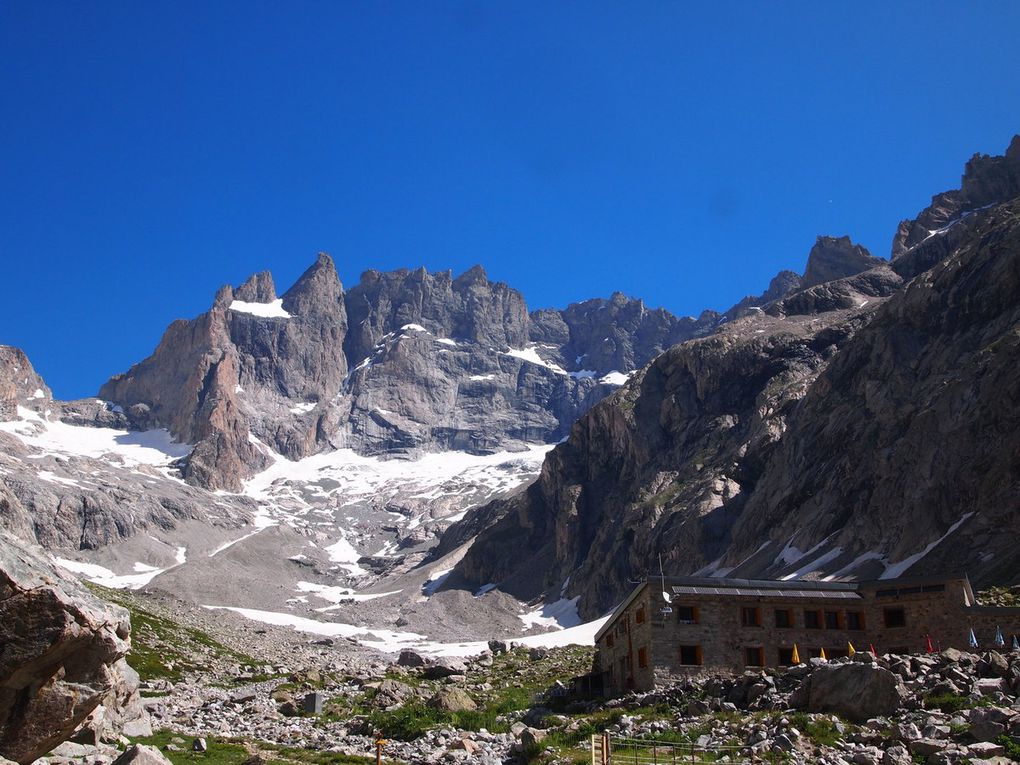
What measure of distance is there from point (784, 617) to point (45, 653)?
3985 centimetres

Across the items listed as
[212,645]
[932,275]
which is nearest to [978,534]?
[932,275]

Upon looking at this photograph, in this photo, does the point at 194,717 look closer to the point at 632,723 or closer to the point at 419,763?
the point at 419,763

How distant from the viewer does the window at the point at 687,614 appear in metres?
44.8

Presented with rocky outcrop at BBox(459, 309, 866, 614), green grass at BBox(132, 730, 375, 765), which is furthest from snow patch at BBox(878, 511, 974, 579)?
green grass at BBox(132, 730, 375, 765)

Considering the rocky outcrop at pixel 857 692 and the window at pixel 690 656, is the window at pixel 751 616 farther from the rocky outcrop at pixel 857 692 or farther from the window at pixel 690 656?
the rocky outcrop at pixel 857 692

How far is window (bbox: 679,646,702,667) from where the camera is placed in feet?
144

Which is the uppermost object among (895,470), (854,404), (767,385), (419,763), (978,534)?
(767,385)

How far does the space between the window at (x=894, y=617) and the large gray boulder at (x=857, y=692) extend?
19.4m

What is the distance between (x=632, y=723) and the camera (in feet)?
111

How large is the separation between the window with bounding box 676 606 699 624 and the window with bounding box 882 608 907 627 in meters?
11.9

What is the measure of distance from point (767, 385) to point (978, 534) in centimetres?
9675

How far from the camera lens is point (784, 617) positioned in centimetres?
A: 4703

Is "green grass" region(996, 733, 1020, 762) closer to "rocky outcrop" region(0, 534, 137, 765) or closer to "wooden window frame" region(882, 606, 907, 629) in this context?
"rocky outcrop" region(0, 534, 137, 765)

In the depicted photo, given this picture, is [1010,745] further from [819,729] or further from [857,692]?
[857,692]
